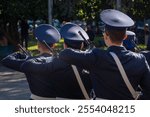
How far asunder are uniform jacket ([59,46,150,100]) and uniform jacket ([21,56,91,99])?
0.70m

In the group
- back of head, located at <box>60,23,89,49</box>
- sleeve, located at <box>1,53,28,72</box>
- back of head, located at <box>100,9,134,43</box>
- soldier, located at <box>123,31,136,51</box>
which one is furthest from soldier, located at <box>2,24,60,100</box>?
soldier, located at <box>123,31,136,51</box>

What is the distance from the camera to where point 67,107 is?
4.54 meters

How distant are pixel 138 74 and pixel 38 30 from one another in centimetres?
172

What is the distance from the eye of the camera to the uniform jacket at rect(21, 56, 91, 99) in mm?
5234

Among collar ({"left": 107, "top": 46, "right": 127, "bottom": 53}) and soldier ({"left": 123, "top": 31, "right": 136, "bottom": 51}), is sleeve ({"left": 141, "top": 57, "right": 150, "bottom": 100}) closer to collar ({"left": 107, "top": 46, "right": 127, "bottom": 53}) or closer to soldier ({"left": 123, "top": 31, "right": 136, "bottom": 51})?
collar ({"left": 107, "top": 46, "right": 127, "bottom": 53})

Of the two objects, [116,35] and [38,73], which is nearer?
[116,35]

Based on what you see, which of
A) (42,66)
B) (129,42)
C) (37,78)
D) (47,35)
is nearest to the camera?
(42,66)

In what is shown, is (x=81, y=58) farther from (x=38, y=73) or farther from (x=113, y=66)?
(x=38, y=73)

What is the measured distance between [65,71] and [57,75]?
3.9 inches

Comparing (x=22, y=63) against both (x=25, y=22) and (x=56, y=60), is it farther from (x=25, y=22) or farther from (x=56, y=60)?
(x=25, y=22)

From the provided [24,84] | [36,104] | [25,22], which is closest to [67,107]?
[36,104]

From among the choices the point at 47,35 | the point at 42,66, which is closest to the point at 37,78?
the point at 42,66

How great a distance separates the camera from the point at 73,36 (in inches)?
213

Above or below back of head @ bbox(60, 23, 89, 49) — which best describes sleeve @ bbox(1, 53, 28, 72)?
below
